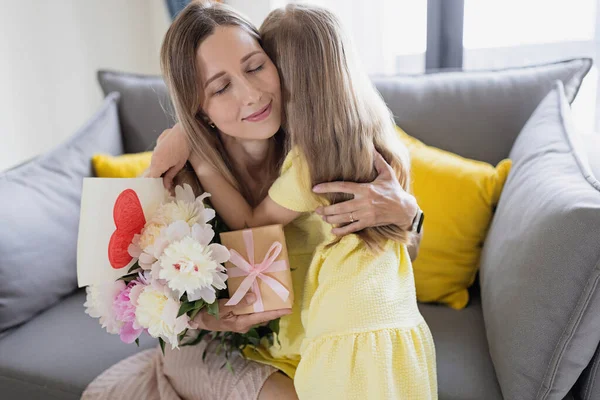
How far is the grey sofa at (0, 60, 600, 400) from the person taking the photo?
1.13 m

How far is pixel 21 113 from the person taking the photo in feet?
7.70

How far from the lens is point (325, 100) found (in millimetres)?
938

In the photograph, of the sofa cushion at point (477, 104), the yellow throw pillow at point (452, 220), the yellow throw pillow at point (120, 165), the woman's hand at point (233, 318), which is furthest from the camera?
the yellow throw pillow at point (120, 165)

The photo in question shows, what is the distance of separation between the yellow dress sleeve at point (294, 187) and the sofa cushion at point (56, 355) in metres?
0.58

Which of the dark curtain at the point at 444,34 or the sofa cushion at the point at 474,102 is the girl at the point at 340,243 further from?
the dark curtain at the point at 444,34

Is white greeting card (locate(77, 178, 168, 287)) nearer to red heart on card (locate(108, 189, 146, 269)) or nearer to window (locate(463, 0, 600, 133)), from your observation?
red heart on card (locate(108, 189, 146, 269))

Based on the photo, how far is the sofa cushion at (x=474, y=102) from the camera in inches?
58.3

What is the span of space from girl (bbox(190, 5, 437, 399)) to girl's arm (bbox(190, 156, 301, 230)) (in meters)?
0.03

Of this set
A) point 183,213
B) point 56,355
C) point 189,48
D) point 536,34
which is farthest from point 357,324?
point 536,34

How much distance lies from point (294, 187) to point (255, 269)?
0.54ft

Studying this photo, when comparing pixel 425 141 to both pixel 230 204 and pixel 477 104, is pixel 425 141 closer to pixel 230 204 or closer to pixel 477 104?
pixel 477 104

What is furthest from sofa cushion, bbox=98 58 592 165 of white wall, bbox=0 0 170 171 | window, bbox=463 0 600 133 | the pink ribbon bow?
white wall, bbox=0 0 170 171

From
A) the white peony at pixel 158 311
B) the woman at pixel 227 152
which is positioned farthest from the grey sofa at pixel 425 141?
the white peony at pixel 158 311

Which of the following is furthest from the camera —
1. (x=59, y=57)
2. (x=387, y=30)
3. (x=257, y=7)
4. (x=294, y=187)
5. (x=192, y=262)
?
(x=59, y=57)
